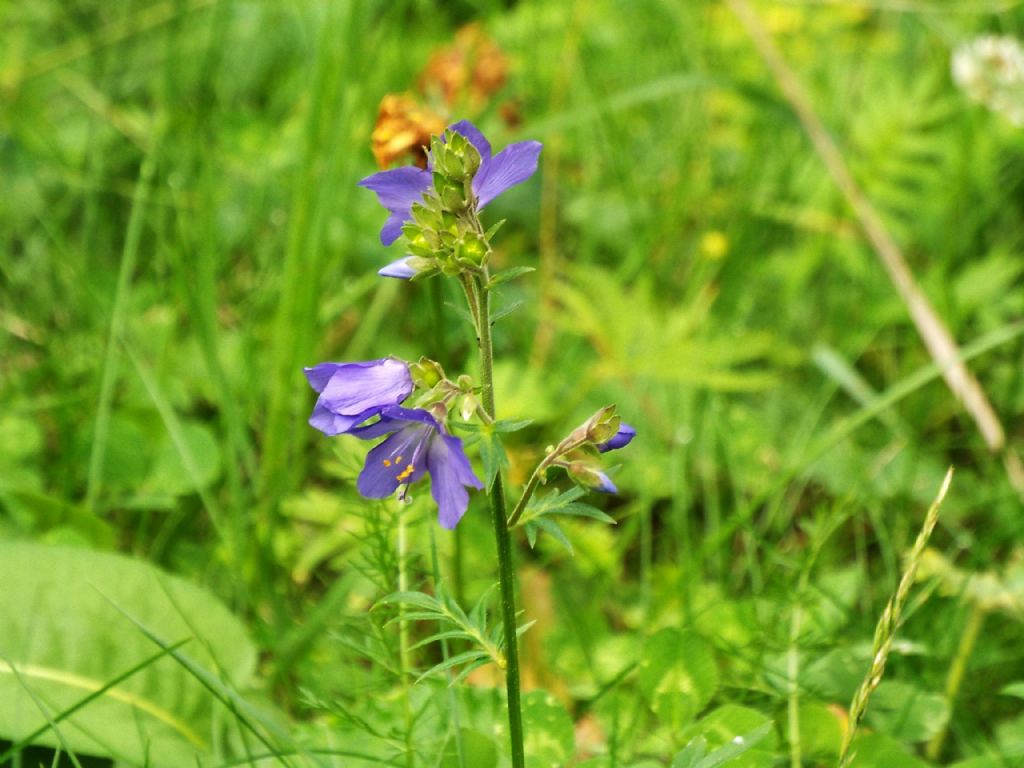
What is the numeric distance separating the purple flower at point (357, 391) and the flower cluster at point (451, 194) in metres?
0.12

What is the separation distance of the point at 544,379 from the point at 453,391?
1624 mm

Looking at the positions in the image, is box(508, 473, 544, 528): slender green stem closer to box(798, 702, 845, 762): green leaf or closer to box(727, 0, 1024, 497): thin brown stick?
box(798, 702, 845, 762): green leaf

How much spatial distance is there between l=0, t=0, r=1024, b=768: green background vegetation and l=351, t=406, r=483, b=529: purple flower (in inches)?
5.7

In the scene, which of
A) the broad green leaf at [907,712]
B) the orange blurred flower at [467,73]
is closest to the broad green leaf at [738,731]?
the broad green leaf at [907,712]

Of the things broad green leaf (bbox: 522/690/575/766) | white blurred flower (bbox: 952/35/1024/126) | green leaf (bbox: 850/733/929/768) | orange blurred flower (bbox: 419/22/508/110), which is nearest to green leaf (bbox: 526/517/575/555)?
broad green leaf (bbox: 522/690/575/766)

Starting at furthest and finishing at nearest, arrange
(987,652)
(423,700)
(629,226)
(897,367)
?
1. (629,226)
2. (897,367)
3. (987,652)
4. (423,700)

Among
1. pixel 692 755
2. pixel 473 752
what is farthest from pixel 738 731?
pixel 473 752

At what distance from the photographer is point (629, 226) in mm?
3361

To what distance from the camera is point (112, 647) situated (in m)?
1.82

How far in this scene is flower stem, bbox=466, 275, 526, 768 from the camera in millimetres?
1178

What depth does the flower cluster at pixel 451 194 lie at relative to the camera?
46.1 inches

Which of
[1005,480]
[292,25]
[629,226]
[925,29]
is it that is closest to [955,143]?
[925,29]

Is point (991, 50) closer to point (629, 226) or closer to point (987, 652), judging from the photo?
point (629, 226)

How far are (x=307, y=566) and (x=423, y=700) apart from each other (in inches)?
28.7
